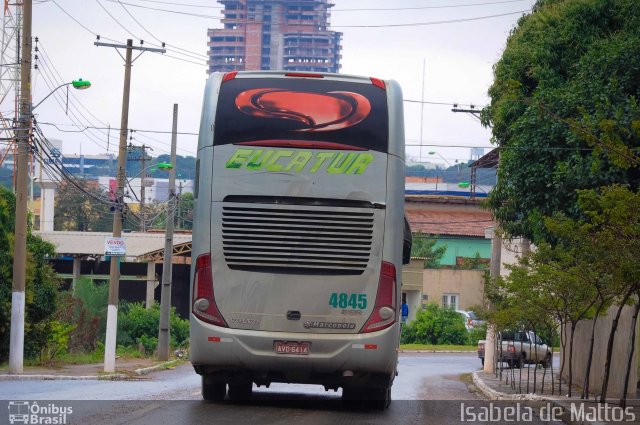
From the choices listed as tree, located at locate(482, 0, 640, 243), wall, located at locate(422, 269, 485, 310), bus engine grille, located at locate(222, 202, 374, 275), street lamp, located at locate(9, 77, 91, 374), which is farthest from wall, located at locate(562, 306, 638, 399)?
wall, located at locate(422, 269, 485, 310)

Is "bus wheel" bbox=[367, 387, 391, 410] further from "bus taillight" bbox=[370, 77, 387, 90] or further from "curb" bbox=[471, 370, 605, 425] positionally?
"bus taillight" bbox=[370, 77, 387, 90]

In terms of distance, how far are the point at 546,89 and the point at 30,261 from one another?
16759mm

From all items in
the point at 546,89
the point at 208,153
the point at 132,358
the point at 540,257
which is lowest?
the point at 132,358

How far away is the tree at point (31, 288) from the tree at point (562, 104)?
13991mm

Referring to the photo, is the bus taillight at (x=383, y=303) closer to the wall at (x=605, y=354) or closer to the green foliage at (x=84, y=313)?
the wall at (x=605, y=354)

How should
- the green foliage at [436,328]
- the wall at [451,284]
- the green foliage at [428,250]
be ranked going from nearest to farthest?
the green foliage at [436,328]
the wall at [451,284]
the green foliage at [428,250]

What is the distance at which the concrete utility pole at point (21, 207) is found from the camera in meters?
27.8

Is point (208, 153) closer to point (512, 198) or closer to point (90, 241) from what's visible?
point (512, 198)

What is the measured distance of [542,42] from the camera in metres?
26.4

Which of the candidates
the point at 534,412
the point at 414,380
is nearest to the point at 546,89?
the point at 534,412

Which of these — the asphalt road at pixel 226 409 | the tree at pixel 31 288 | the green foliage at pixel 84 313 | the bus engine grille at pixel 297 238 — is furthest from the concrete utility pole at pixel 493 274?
the bus engine grille at pixel 297 238

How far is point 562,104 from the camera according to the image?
965 inches

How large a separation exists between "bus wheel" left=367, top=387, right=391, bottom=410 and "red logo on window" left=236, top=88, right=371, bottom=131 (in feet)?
13.8

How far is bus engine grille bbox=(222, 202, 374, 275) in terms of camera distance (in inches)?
562
